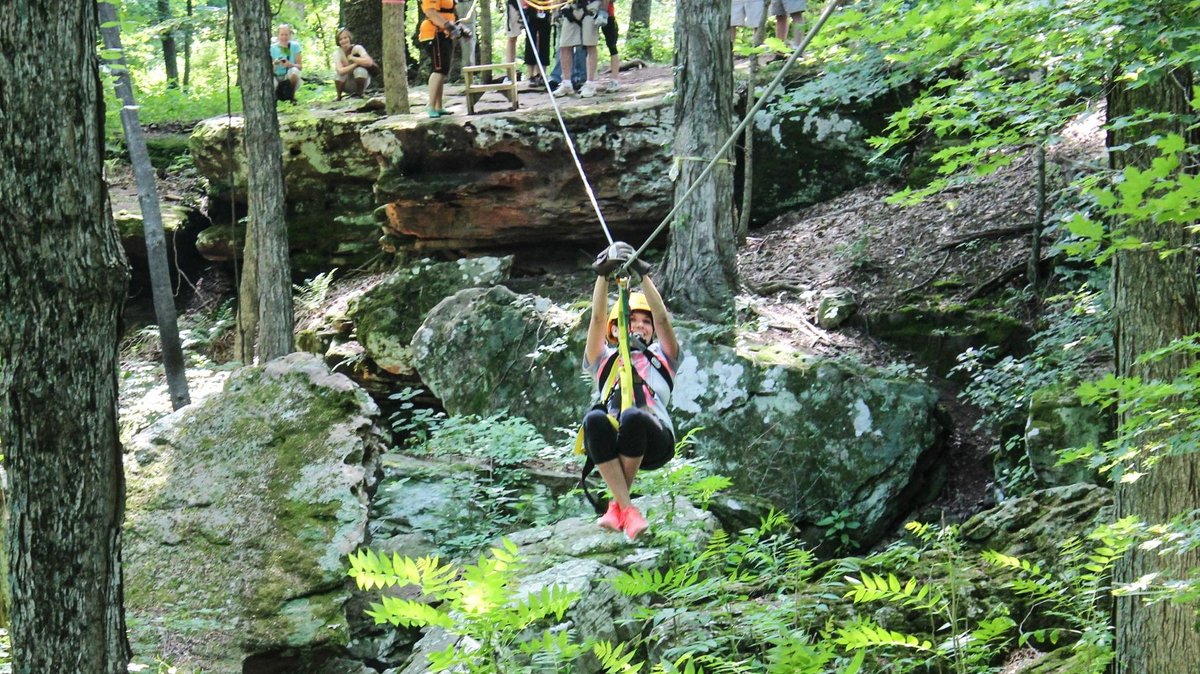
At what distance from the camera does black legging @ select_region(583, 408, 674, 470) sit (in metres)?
5.36

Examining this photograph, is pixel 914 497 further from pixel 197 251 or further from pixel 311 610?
pixel 197 251

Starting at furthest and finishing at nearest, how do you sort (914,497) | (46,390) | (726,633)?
(914,497), (726,633), (46,390)

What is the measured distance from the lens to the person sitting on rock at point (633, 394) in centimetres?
539

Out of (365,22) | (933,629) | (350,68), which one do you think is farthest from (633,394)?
(365,22)

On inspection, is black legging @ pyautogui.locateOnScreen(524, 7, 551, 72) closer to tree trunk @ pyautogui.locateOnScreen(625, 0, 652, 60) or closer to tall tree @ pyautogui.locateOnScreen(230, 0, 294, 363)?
tall tree @ pyautogui.locateOnScreen(230, 0, 294, 363)

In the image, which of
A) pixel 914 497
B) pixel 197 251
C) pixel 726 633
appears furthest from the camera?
pixel 197 251

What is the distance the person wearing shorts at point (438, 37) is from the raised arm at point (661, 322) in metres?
7.08

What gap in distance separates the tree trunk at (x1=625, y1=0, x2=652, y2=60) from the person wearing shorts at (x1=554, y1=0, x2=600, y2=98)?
4.53m

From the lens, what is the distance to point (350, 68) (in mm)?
14516

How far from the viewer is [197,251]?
1522cm

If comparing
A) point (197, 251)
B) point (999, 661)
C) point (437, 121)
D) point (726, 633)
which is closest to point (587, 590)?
point (726, 633)

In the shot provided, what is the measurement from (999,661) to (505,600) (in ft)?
9.27

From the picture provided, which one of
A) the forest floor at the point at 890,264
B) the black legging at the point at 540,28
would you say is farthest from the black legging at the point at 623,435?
the black legging at the point at 540,28

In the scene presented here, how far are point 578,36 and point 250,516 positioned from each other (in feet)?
23.5
